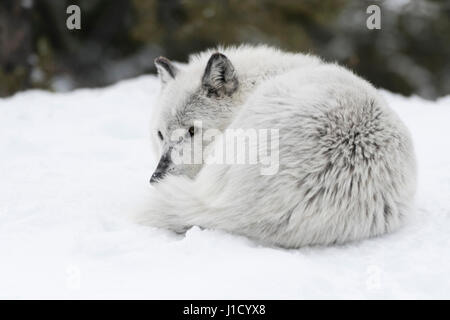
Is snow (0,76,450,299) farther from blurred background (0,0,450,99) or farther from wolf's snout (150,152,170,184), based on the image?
blurred background (0,0,450,99)

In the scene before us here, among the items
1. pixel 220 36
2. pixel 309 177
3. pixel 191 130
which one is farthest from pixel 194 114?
pixel 220 36

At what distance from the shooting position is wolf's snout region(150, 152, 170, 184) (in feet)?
13.1

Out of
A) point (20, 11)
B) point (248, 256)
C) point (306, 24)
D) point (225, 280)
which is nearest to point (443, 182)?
point (248, 256)

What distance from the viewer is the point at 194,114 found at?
418cm

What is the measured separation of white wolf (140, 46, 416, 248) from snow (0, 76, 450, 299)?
124mm

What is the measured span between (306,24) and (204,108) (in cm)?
758

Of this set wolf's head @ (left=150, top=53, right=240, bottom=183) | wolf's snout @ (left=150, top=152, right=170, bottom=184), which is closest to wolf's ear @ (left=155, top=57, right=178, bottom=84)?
wolf's head @ (left=150, top=53, right=240, bottom=183)

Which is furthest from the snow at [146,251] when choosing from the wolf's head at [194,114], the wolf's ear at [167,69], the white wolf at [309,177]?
the wolf's ear at [167,69]

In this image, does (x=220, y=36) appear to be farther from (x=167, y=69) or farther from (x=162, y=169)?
(x=162, y=169)

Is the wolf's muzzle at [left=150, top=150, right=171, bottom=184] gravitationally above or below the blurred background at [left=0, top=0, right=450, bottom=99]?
below

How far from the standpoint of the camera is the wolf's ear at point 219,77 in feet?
13.5

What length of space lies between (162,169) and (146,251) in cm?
95

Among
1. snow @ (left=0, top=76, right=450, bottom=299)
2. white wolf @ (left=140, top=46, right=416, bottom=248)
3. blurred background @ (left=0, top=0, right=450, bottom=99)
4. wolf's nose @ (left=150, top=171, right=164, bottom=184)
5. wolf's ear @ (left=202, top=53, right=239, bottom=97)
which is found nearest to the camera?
snow @ (left=0, top=76, right=450, bottom=299)

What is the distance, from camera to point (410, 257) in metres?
3.33
